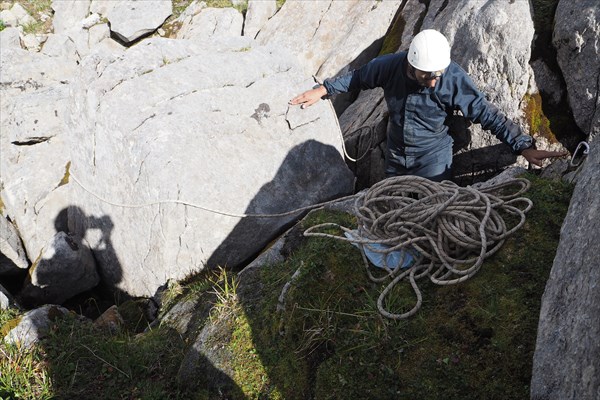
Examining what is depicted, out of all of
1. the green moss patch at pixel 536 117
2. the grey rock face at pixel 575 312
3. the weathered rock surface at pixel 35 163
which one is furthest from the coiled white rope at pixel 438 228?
the weathered rock surface at pixel 35 163

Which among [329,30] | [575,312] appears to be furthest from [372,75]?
[329,30]

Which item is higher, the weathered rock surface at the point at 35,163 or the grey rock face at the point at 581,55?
the weathered rock surface at the point at 35,163

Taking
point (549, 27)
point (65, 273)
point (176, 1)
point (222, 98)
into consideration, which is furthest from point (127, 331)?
point (176, 1)

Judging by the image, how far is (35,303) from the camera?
7.26m

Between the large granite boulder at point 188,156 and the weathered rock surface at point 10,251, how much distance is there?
1494 millimetres

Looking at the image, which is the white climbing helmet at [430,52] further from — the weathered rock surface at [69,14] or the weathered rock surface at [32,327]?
the weathered rock surface at [69,14]

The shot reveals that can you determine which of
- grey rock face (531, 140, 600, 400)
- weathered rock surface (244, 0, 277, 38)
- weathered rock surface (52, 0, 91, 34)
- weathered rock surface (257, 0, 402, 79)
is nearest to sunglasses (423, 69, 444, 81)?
grey rock face (531, 140, 600, 400)

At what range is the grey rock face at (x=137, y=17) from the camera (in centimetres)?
1394

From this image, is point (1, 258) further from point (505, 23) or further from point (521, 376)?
point (505, 23)

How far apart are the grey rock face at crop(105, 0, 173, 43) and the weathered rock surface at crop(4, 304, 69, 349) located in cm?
1016

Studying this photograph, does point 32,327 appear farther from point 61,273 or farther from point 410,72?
point 410,72

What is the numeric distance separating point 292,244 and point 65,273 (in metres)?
3.62

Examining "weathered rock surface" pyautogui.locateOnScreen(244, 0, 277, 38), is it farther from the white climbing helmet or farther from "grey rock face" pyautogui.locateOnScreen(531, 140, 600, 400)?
"grey rock face" pyautogui.locateOnScreen(531, 140, 600, 400)

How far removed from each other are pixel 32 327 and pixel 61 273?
1693mm
